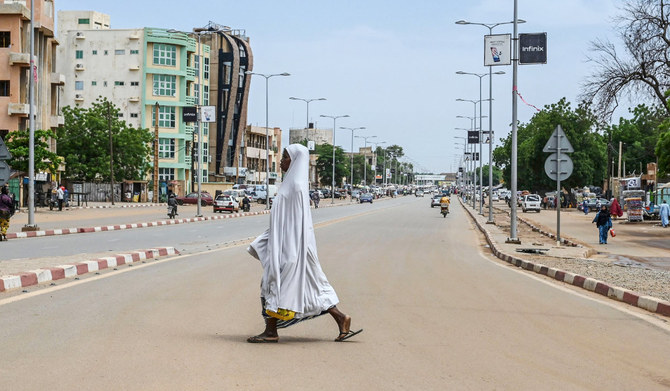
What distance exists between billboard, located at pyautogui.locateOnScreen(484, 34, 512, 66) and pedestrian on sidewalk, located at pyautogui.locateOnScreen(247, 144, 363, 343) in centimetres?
2040

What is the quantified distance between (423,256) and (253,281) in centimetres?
811

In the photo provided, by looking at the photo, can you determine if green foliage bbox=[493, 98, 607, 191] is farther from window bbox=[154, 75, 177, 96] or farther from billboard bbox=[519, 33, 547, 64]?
billboard bbox=[519, 33, 547, 64]

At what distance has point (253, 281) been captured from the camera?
43.5 ft

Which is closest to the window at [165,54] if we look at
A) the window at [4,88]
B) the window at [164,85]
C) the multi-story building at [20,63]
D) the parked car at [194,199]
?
the window at [164,85]

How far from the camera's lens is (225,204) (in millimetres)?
59250

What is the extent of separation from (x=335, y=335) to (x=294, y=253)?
4.00 ft

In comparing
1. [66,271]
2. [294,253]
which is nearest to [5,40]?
[66,271]

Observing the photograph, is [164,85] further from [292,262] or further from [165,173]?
[292,262]

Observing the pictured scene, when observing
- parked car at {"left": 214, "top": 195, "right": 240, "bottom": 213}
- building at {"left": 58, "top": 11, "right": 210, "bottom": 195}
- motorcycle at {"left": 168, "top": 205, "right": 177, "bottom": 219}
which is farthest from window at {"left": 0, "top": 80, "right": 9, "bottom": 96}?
building at {"left": 58, "top": 11, "right": 210, "bottom": 195}

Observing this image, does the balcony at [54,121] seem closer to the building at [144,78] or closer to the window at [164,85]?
the building at [144,78]

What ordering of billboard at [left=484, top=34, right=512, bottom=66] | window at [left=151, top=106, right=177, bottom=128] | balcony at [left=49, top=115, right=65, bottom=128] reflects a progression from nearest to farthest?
billboard at [left=484, top=34, right=512, bottom=66] → balcony at [left=49, top=115, right=65, bottom=128] → window at [left=151, top=106, right=177, bottom=128]

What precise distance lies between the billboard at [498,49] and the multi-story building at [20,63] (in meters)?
34.0

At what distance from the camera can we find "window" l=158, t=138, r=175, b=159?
9331cm

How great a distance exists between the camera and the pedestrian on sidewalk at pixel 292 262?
731 cm
